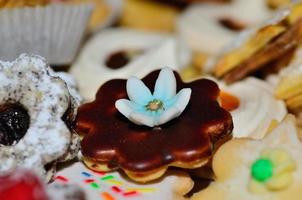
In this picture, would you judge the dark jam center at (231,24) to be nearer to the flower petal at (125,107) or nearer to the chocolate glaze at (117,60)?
the chocolate glaze at (117,60)

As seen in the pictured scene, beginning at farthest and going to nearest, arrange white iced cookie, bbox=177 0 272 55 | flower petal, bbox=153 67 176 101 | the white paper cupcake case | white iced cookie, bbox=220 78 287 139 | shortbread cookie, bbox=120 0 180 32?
1. shortbread cookie, bbox=120 0 180 32
2. white iced cookie, bbox=177 0 272 55
3. the white paper cupcake case
4. white iced cookie, bbox=220 78 287 139
5. flower petal, bbox=153 67 176 101

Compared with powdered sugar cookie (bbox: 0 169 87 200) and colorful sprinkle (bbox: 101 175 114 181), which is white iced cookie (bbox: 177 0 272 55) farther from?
powdered sugar cookie (bbox: 0 169 87 200)

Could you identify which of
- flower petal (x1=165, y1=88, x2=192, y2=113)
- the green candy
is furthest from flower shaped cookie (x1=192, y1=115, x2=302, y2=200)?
flower petal (x1=165, y1=88, x2=192, y2=113)

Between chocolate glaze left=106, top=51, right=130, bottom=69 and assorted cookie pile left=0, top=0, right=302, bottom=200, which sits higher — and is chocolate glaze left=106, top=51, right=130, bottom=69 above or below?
below

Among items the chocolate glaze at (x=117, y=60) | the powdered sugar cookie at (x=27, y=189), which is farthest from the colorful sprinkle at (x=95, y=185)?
the chocolate glaze at (x=117, y=60)

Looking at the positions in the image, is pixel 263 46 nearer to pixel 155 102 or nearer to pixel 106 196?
pixel 155 102

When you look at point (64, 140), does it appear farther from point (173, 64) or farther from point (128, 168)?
point (173, 64)

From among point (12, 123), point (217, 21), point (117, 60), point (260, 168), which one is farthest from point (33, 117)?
point (217, 21)
